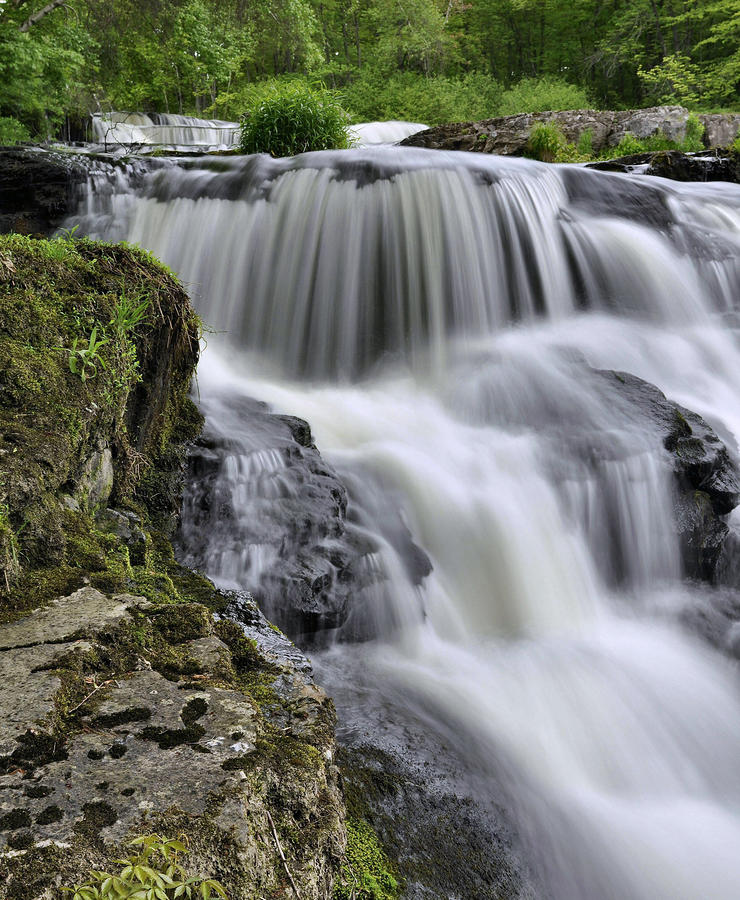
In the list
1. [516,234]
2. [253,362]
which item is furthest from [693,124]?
[253,362]

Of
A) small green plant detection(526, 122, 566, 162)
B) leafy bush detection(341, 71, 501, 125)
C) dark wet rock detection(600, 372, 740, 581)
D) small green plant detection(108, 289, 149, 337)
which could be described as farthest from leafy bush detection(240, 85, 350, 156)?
leafy bush detection(341, 71, 501, 125)

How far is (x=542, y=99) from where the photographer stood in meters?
23.8

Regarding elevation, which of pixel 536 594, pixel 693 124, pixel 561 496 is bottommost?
pixel 536 594

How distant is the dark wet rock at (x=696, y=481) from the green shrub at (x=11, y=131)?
1061 centimetres

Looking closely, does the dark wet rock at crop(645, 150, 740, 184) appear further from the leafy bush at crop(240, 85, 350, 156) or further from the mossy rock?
the mossy rock

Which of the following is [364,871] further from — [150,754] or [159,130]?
[159,130]

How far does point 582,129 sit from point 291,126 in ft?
21.8

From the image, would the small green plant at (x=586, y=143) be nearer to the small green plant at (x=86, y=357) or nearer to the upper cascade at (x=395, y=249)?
the upper cascade at (x=395, y=249)

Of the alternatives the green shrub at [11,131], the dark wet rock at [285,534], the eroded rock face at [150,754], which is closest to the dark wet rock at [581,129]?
the green shrub at [11,131]

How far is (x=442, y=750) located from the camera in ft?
8.05

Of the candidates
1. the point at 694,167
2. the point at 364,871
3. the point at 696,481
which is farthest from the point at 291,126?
the point at 364,871

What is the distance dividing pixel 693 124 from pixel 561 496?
11866mm

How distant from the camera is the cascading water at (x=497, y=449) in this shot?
108 inches

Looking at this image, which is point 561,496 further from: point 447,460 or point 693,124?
point 693,124
